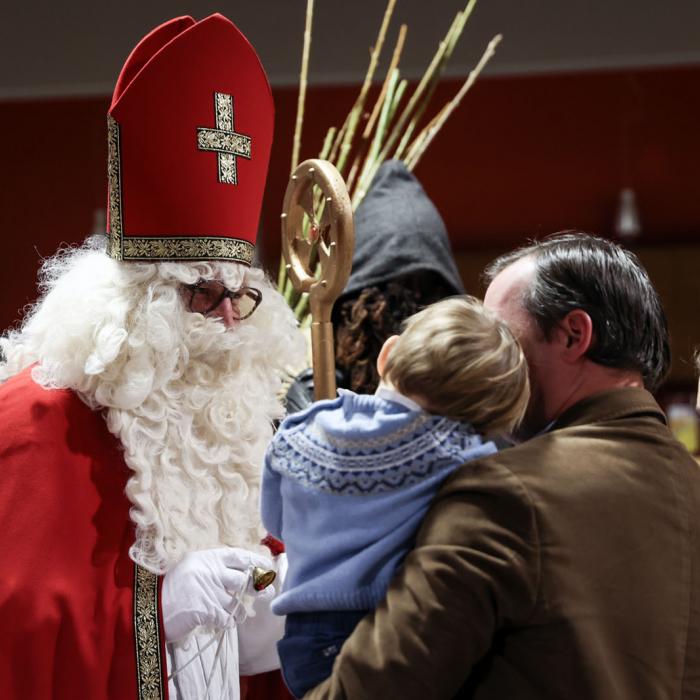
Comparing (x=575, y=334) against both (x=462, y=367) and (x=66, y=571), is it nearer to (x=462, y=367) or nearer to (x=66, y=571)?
(x=462, y=367)

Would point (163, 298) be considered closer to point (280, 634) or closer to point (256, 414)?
point (256, 414)

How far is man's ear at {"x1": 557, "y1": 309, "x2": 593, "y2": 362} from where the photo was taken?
1350mm

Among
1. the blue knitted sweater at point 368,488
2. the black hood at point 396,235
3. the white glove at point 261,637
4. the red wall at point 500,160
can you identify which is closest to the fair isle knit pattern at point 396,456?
the blue knitted sweater at point 368,488

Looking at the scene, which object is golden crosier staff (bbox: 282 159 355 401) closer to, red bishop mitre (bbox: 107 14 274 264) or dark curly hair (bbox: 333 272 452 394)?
red bishop mitre (bbox: 107 14 274 264)

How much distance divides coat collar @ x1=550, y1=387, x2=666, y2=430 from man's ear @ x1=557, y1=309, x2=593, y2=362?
57mm

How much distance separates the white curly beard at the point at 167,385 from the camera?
189cm

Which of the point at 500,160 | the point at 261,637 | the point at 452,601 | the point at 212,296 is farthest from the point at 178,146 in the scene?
the point at 500,160

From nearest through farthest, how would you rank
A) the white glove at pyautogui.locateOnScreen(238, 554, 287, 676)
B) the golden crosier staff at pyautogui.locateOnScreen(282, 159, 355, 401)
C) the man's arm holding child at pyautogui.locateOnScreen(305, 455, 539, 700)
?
the man's arm holding child at pyautogui.locateOnScreen(305, 455, 539, 700) < the golden crosier staff at pyautogui.locateOnScreen(282, 159, 355, 401) < the white glove at pyautogui.locateOnScreen(238, 554, 287, 676)

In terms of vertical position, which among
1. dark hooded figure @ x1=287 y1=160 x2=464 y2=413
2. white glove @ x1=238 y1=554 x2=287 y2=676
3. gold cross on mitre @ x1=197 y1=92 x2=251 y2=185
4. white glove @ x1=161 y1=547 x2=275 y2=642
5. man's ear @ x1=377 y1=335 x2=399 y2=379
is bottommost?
white glove @ x1=238 y1=554 x2=287 y2=676

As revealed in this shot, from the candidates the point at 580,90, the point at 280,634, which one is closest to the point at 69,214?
the point at 580,90

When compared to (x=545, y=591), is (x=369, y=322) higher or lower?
lower

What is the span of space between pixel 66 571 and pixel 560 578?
0.89 m

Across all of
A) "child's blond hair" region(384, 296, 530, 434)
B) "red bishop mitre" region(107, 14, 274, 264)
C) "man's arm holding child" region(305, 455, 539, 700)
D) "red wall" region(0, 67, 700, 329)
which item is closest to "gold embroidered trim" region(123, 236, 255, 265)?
"red bishop mitre" region(107, 14, 274, 264)

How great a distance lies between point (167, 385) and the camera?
A: 199 cm
